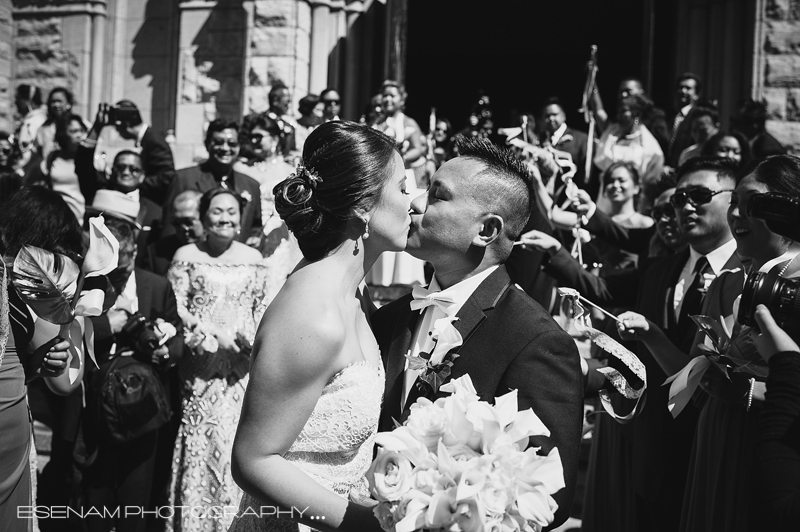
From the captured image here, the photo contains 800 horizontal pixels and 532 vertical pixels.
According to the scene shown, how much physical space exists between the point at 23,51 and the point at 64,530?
26.3ft

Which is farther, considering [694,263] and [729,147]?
[729,147]

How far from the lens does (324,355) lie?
234cm

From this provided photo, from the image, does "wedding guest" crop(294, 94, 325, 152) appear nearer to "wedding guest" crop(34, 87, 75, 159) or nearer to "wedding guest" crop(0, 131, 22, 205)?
"wedding guest" crop(34, 87, 75, 159)

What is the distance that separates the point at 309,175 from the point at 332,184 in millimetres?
84

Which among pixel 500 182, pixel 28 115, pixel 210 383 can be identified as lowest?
pixel 210 383

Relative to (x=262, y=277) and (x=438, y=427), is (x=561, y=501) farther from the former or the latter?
(x=262, y=277)

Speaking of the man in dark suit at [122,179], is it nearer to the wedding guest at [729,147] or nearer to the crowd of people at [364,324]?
the crowd of people at [364,324]

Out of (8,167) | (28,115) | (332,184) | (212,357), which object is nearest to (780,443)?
(332,184)

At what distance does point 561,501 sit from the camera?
2.34 m

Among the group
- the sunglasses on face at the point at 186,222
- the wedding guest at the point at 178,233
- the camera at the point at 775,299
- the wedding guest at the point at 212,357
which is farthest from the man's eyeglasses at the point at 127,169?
the camera at the point at 775,299

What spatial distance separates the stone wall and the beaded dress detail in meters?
6.52

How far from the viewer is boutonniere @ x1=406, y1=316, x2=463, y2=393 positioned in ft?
8.13

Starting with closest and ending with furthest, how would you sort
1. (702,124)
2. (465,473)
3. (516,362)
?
(465,473) < (516,362) < (702,124)

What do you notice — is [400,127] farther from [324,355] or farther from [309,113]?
[324,355]
